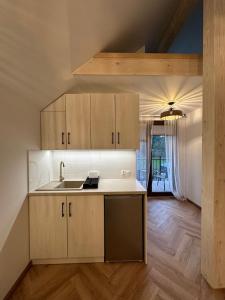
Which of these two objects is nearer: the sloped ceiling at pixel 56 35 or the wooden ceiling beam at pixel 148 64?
the sloped ceiling at pixel 56 35

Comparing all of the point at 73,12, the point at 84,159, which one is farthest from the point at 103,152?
the point at 73,12

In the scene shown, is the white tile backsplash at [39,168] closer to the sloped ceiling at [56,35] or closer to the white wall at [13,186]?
the white wall at [13,186]

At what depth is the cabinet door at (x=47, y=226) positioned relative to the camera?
230cm

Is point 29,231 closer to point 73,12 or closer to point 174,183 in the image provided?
point 73,12

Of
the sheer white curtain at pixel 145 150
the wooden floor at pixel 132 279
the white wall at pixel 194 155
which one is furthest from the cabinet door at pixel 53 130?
the white wall at pixel 194 155

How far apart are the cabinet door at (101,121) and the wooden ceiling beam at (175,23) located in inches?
61.8

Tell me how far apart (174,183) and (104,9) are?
4649mm

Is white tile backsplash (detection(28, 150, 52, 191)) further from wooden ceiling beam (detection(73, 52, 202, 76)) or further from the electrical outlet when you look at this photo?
wooden ceiling beam (detection(73, 52, 202, 76))

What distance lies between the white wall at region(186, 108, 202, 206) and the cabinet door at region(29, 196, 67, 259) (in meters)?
3.38

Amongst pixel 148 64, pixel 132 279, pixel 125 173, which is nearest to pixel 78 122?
pixel 125 173

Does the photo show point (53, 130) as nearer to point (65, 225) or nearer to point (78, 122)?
point (78, 122)

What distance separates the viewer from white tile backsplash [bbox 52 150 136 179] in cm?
317

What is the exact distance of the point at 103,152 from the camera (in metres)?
3.19

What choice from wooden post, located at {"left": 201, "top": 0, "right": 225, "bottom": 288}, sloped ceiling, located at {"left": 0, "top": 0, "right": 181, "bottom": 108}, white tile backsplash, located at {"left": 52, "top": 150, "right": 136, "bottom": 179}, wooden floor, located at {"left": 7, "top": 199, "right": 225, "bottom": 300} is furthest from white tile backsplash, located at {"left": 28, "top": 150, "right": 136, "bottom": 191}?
wooden post, located at {"left": 201, "top": 0, "right": 225, "bottom": 288}
